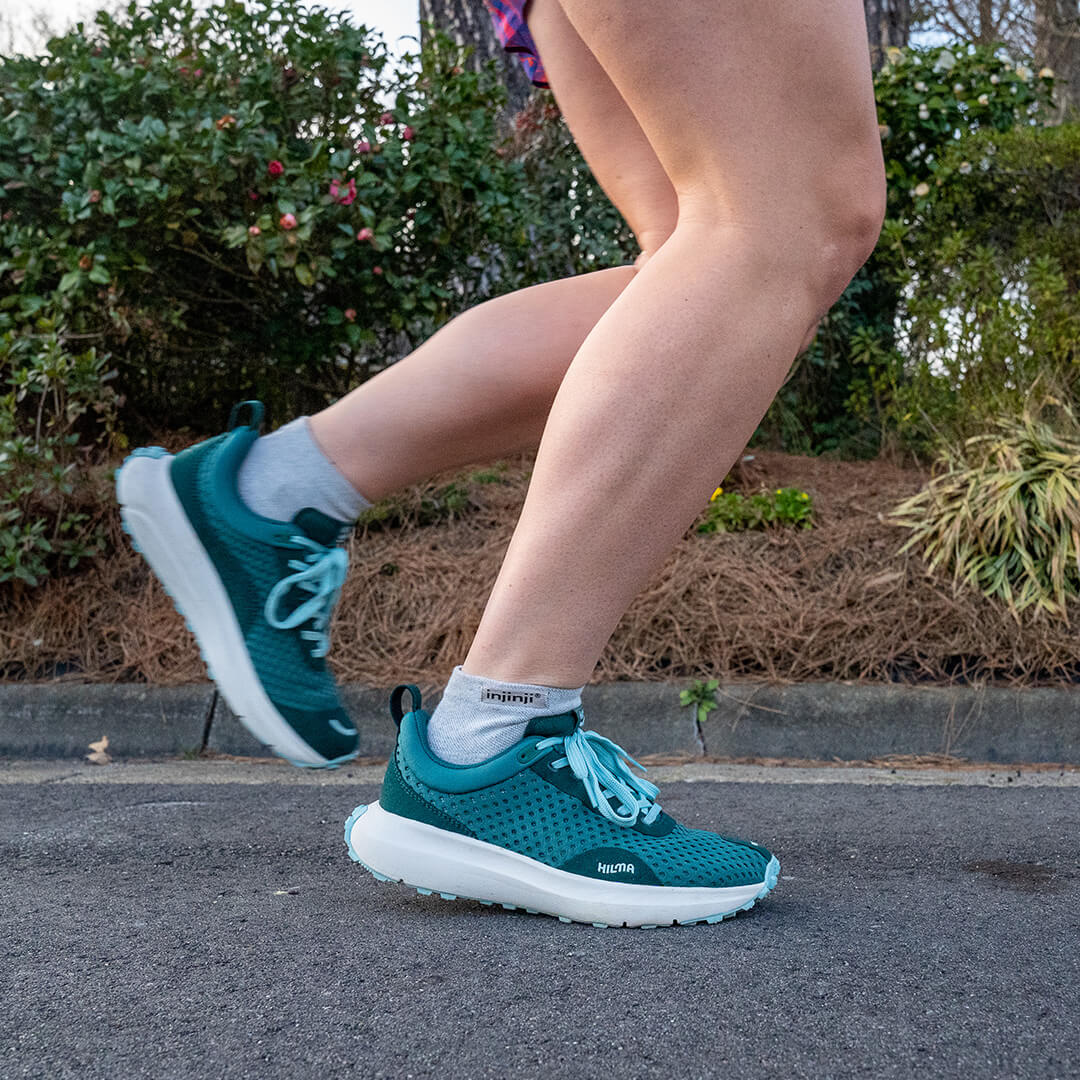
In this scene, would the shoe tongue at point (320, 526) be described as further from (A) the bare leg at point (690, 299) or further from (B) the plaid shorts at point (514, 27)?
(B) the plaid shorts at point (514, 27)

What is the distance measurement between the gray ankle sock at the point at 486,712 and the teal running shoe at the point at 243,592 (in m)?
0.15

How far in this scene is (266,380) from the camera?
4.40 m

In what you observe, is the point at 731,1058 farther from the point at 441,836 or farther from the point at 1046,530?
the point at 1046,530

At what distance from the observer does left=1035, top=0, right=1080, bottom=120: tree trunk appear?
1111 cm

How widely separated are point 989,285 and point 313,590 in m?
3.91

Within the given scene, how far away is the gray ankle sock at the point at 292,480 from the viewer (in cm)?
138

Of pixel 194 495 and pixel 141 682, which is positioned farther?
pixel 141 682

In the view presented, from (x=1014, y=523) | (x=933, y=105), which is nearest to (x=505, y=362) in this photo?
(x=1014, y=523)

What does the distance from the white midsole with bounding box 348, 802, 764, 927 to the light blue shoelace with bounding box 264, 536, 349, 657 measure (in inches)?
10.1

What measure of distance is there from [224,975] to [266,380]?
358 centimetres

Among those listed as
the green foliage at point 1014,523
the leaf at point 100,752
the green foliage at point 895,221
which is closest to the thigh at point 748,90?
the green foliage at point 1014,523

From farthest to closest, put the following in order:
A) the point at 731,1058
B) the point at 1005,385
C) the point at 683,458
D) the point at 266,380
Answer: the point at 266,380 → the point at 1005,385 → the point at 683,458 → the point at 731,1058

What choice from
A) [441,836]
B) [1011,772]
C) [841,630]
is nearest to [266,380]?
[841,630]

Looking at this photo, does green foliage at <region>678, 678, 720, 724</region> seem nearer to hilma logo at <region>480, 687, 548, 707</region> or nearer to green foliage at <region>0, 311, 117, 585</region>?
hilma logo at <region>480, 687, 548, 707</region>
